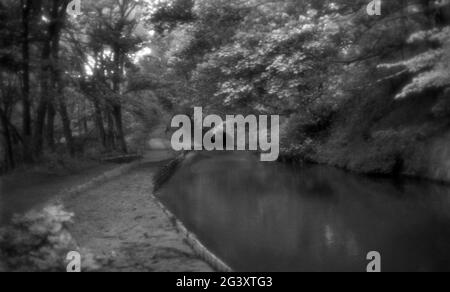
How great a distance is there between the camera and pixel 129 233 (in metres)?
8.74

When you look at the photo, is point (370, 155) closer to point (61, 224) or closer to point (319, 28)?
point (319, 28)

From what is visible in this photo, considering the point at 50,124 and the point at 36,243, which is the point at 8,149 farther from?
the point at 36,243

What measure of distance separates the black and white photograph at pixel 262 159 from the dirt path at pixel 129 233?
0.05 m

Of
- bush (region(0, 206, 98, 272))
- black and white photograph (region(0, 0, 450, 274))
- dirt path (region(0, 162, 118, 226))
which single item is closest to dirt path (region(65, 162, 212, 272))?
black and white photograph (region(0, 0, 450, 274))

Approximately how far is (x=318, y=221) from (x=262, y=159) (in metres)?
20.6

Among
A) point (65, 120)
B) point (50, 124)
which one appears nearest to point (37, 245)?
point (50, 124)

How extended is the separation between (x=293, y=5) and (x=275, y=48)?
3275 mm

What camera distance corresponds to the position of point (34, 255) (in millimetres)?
6422

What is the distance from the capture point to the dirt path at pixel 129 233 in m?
6.89

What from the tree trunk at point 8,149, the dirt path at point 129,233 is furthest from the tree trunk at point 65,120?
the dirt path at point 129,233

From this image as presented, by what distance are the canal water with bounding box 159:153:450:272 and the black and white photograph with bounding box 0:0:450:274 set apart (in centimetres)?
6

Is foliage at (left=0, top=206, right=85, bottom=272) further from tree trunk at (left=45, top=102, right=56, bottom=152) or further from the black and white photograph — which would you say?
tree trunk at (left=45, top=102, right=56, bottom=152)

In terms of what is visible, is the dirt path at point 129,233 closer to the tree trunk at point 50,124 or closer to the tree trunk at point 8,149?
the tree trunk at point 8,149
